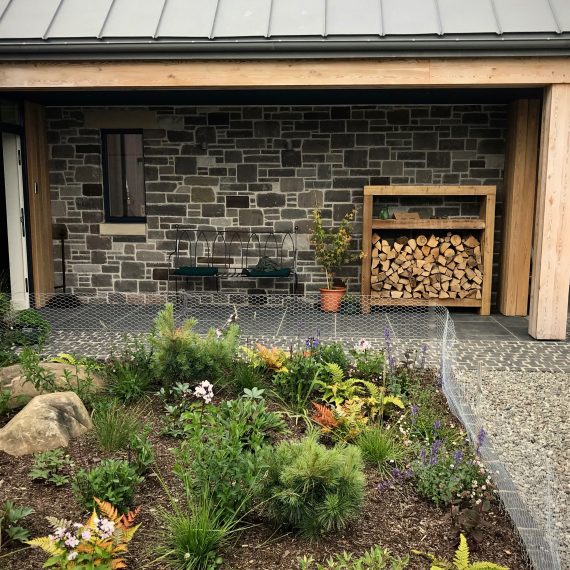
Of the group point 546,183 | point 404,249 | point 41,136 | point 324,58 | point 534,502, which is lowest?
point 534,502

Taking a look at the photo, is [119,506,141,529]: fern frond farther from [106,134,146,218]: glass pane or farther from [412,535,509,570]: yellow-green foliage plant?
[106,134,146,218]: glass pane

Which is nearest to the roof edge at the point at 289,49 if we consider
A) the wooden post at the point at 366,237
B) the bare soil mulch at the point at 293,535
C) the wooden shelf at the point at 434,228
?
the wooden shelf at the point at 434,228

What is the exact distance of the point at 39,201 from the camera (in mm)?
9352

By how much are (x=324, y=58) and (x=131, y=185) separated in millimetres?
4210

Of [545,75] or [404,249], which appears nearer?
[545,75]

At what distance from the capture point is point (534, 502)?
3.62 m

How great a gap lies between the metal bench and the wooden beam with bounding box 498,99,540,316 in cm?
302

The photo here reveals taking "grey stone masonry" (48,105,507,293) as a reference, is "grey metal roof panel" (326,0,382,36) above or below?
above

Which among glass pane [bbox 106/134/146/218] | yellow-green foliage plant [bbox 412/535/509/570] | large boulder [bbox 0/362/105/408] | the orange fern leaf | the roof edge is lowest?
yellow-green foliage plant [bbox 412/535/509/570]

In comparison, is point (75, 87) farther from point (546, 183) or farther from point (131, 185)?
point (546, 183)

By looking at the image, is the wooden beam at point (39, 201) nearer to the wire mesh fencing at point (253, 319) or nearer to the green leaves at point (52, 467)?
the wire mesh fencing at point (253, 319)

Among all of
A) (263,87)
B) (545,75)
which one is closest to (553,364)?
(545,75)

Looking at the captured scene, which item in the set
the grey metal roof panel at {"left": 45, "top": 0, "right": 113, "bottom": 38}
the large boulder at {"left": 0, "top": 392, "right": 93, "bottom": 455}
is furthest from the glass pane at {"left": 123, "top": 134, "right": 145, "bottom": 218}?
the large boulder at {"left": 0, "top": 392, "right": 93, "bottom": 455}

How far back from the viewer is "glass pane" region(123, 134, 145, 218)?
9.85 m
